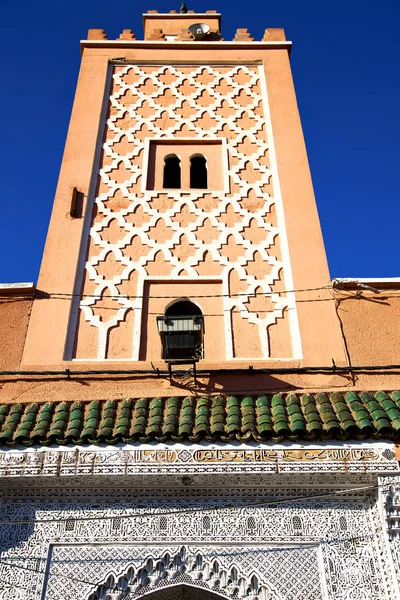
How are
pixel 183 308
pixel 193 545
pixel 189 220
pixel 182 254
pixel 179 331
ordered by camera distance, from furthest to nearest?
pixel 189 220, pixel 182 254, pixel 183 308, pixel 179 331, pixel 193 545

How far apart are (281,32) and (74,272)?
15.1ft

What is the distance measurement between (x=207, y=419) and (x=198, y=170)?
10.7 feet

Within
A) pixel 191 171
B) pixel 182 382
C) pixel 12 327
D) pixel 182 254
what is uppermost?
pixel 191 171

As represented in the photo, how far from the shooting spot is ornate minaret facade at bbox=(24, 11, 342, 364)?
5523 millimetres

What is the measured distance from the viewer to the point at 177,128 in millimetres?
7172

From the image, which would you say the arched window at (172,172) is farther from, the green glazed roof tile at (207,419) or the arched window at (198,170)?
the green glazed roof tile at (207,419)

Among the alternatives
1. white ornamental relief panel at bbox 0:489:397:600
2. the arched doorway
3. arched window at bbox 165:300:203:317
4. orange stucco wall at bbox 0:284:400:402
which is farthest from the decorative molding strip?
arched window at bbox 165:300:203:317

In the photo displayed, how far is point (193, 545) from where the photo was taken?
4.25 meters

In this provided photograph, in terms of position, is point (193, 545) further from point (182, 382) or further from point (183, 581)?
point (182, 382)

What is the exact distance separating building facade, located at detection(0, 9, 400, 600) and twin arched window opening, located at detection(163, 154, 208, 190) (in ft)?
0.08

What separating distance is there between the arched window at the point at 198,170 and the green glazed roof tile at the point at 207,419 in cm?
277

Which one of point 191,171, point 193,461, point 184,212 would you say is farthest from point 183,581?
point 191,171

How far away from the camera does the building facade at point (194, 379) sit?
4.23 metres

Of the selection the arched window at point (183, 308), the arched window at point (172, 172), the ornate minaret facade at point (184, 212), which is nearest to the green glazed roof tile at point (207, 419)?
the ornate minaret facade at point (184, 212)
